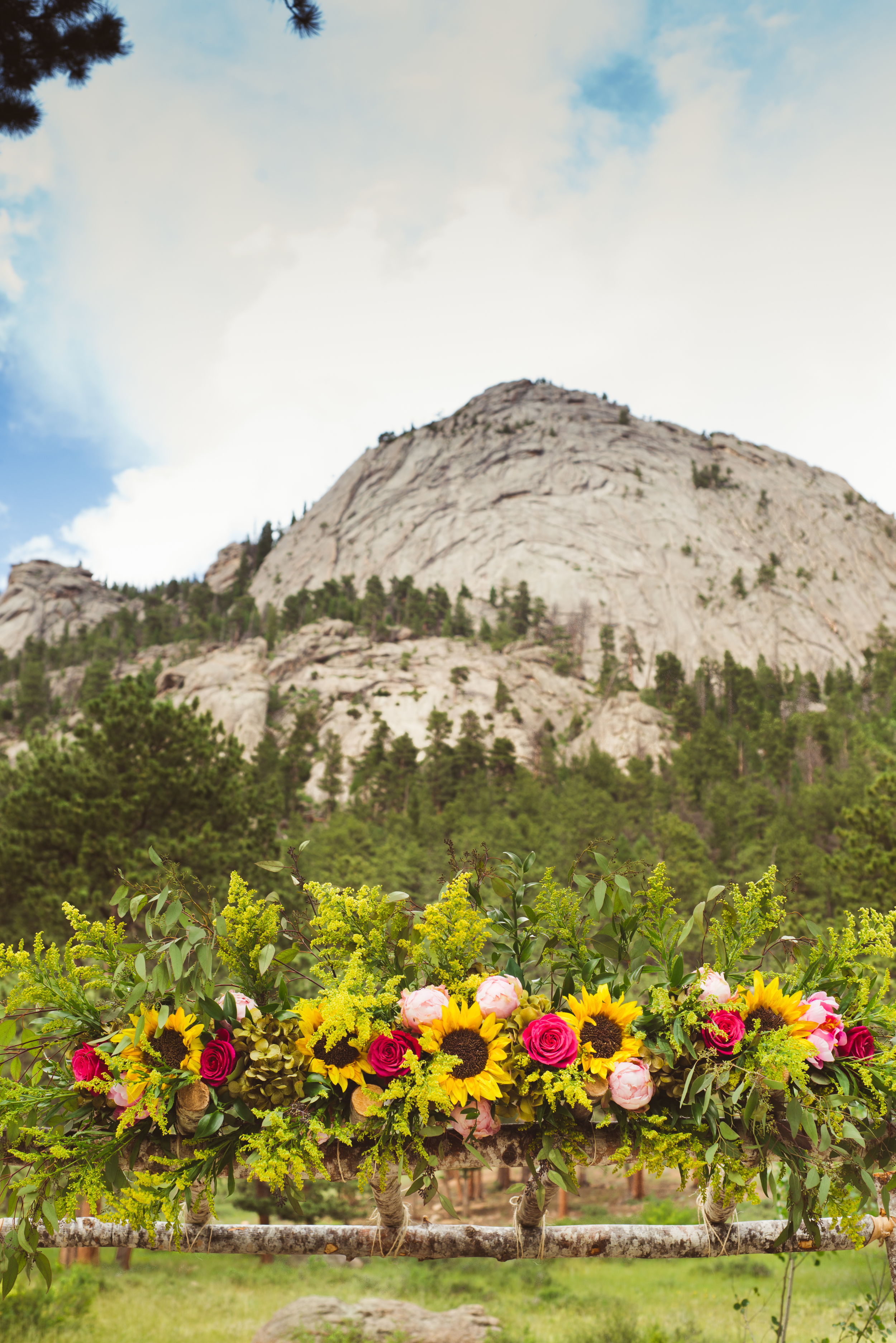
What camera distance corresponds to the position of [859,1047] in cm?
187

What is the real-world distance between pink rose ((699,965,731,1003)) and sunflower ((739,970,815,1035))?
5 cm

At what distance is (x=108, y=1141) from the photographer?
5.92ft

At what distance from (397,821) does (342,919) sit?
125 ft

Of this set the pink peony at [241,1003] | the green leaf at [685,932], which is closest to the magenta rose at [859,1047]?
the green leaf at [685,932]

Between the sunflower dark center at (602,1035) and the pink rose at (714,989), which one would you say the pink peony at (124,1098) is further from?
the pink rose at (714,989)

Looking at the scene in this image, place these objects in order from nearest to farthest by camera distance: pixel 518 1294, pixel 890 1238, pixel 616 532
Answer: pixel 890 1238 → pixel 518 1294 → pixel 616 532

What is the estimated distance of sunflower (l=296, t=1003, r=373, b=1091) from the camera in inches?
70.2

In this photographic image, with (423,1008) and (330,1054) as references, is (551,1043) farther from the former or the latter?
(330,1054)

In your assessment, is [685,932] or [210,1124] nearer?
[210,1124]

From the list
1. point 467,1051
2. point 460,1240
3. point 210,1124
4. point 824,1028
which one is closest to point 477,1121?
point 467,1051

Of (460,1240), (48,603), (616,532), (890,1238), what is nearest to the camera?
(460,1240)

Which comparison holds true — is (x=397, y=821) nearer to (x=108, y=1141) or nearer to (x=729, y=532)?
(x=108, y=1141)

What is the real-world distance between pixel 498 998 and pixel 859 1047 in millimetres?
939

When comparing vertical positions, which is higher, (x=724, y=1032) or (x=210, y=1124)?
(x=724, y=1032)
